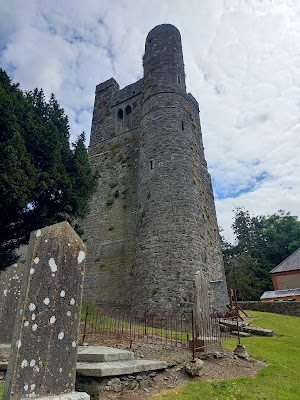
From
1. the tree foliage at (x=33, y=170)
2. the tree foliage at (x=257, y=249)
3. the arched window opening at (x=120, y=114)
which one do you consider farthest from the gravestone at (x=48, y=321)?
the tree foliage at (x=257, y=249)

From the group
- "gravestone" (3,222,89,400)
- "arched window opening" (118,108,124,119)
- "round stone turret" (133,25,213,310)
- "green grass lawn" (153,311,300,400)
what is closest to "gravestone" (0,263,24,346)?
"green grass lawn" (153,311,300,400)

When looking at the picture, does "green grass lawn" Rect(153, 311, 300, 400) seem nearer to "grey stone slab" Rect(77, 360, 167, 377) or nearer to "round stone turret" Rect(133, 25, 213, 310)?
"grey stone slab" Rect(77, 360, 167, 377)

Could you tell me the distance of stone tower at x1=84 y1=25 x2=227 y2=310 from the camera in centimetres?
1305

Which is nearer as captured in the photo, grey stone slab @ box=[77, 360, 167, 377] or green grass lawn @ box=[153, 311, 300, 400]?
grey stone slab @ box=[77, 360, 167, 377]

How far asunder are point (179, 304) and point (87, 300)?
23.8 ft

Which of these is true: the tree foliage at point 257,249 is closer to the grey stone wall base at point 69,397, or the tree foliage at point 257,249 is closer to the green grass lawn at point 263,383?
the green grass lawn at point 263,383

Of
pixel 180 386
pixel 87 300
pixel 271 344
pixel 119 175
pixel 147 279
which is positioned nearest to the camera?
pixel 180 386

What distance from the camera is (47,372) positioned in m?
2.93

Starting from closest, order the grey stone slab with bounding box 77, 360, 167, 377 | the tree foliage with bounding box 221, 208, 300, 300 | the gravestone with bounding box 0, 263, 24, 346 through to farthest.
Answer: the grey stone slab with bounding box 77, 360, 167, 377 → the gravestone with bounding box 0, 263, 24, 346 → the tree foliage with bounding box 221, 208, 300, 300

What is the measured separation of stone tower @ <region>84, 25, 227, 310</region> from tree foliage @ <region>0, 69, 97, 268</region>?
4767 millimetres

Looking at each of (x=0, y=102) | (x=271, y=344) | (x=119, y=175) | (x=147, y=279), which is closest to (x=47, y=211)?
(x=0, y=102)

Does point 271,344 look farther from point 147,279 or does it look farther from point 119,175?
point 119,175

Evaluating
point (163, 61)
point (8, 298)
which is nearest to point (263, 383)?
point (8, 298)

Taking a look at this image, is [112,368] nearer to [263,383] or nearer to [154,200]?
[263,383]
